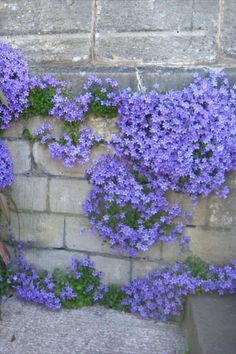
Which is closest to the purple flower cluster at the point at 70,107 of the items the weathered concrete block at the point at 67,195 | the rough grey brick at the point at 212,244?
the weathered concrete block at the point at 67,195

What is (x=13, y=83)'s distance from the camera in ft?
10.1

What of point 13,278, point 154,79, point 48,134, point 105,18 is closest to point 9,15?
point 105,18

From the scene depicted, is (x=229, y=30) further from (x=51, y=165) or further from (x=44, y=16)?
(x=51, y=165)

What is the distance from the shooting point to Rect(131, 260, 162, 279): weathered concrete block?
3.16m

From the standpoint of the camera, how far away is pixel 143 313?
307cm

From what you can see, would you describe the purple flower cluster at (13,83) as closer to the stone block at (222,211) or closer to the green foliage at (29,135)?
the green foliage at (29,135)

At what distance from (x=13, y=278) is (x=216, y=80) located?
6.16ft

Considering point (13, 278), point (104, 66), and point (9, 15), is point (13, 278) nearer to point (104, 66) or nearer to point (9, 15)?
point (104, 66)

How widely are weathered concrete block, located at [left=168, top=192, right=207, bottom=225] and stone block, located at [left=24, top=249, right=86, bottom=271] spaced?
75 centimetres

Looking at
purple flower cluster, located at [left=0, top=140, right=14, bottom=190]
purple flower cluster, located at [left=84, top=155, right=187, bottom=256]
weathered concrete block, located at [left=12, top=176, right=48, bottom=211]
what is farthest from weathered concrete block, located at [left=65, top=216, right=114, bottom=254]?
purple flower cluster, located at [left=0, top=140, right=14, bottom=190]

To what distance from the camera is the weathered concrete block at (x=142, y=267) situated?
3156 millimetres

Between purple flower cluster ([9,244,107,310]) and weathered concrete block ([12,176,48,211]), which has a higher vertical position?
weathered concrete block ([12,176,48,211])

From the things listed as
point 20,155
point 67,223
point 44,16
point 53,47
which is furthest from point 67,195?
point 44,16

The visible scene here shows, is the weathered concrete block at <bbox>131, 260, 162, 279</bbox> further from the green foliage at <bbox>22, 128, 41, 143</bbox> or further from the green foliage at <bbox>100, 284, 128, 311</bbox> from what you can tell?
the green foliage at <bbox>22, 128, 41, 143</bbox>
